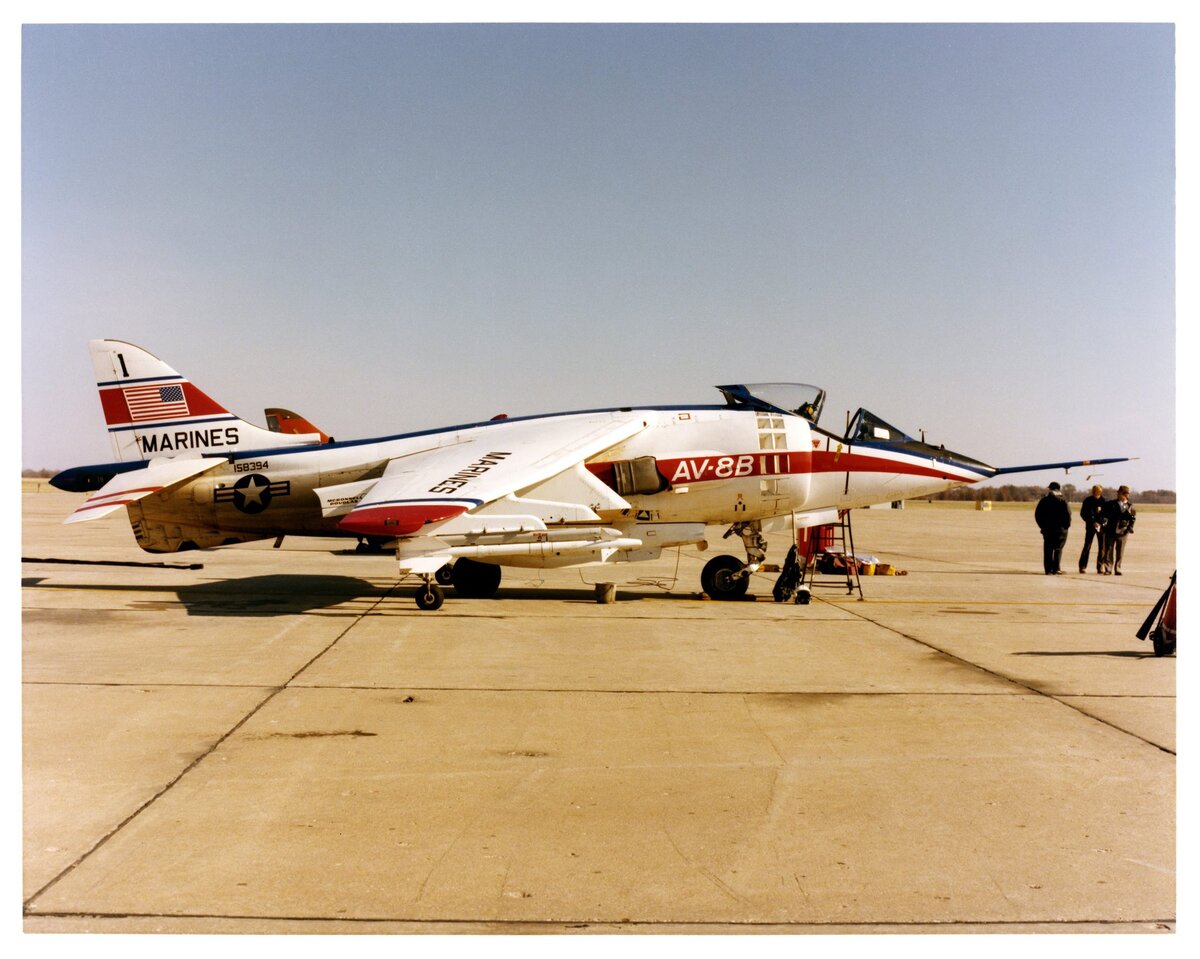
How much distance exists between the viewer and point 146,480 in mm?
13570

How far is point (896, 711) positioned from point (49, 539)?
25.4m

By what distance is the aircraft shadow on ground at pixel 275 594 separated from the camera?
40.9 ft

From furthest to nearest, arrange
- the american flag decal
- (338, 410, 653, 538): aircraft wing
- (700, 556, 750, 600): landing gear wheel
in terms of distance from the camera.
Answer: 1. the american flag decal
2. (700, 556, 750, 600): landing gear wheel
3. (338, 410, 653, 538): aircraft wing

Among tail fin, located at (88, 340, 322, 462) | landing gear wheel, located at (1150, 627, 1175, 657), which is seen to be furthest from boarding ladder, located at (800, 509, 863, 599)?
tail fin, located at (88, 340, 322, 462)

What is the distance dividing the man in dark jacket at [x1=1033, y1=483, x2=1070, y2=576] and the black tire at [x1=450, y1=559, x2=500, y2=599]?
38.4ft

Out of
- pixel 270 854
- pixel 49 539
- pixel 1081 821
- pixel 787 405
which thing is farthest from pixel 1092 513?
pixel 49 539

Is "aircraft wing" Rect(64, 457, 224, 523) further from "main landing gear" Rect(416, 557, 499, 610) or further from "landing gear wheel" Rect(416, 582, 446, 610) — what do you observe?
"landing gear wheel" Rect(416, 582, 446, 610)

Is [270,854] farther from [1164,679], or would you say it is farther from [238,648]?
[1164,679]

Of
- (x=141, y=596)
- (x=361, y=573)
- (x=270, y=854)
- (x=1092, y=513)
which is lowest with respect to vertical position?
(x=1092, y=513)

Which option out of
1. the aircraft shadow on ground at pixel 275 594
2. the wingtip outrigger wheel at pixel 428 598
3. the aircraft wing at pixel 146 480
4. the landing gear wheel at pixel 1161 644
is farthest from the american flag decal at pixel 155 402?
the landing gear wheel at pixel 1161 644

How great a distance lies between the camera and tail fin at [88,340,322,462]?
46.5 feet

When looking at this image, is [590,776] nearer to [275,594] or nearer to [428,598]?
[428,598]

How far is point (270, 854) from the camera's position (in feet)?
14.2

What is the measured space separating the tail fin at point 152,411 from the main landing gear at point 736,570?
716 centimetres
